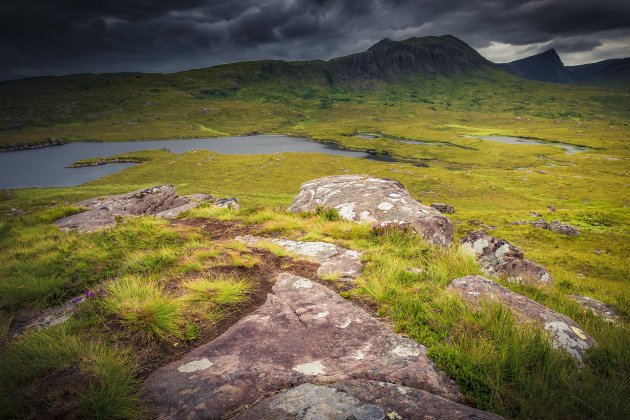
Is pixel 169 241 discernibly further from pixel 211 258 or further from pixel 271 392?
pixel 271 392

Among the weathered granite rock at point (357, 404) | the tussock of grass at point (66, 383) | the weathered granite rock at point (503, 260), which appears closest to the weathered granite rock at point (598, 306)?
the weathered granite rock at point (503, 260)

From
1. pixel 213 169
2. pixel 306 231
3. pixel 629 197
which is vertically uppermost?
pixel 306 231

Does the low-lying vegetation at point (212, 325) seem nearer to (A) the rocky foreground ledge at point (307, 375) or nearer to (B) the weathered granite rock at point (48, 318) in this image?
(B) the weathered granite rock at point (48, 318)

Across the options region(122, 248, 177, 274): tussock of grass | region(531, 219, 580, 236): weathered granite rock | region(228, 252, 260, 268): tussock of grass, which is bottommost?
region(531, 219, 580, 236): weathered granite rock

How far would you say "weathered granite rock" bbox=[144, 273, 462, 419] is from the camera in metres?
4.28

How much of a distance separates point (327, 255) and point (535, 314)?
5.32 metres

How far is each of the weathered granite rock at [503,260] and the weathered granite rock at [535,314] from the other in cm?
1072

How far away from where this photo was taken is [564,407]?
13.4ft

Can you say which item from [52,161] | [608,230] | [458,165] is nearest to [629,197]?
[608,230]

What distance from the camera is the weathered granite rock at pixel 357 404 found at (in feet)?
12.4

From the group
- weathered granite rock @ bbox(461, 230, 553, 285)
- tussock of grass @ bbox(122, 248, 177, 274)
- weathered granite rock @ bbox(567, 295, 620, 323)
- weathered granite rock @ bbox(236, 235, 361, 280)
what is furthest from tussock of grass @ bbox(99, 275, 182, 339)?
weathered granite rock @ bbox(461, 230, 553, 285)

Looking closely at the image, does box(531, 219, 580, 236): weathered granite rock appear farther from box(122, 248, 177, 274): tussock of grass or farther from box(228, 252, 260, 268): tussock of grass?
box(122, 248, 177, 274): tussock of grass

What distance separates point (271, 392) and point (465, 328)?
11.2 ft

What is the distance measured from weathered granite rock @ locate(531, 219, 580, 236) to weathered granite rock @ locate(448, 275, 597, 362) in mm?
66377
